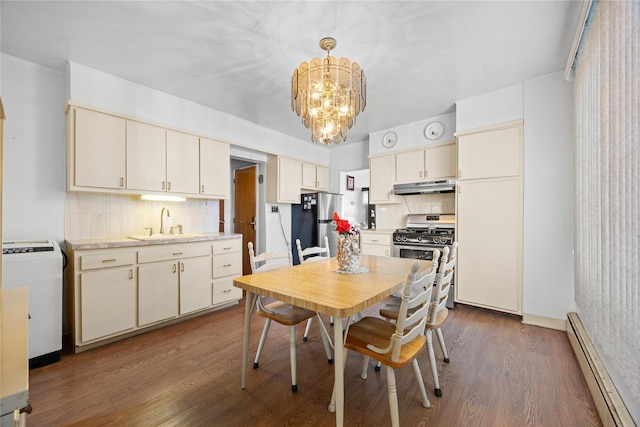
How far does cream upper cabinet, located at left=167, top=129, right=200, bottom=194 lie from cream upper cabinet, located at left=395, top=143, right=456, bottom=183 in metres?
2.84

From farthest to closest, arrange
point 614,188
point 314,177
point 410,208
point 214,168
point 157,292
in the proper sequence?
point 314,177 < point 410,208 < point 214,168 < point 157,292 < point 614,188

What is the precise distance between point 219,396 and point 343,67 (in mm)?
2416

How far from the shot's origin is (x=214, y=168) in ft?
11.2

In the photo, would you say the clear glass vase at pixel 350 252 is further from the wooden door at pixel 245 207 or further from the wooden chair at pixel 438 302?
the wooden door at pixel 245 207

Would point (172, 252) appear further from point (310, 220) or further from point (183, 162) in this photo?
point (310, 220)

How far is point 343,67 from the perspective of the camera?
198 centimetres

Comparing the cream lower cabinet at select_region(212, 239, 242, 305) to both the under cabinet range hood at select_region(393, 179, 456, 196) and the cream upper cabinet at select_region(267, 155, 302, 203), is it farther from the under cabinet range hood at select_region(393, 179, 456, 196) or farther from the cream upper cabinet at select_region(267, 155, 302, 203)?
the under cabinet range hood at select_region(393, 179, 456, 196)

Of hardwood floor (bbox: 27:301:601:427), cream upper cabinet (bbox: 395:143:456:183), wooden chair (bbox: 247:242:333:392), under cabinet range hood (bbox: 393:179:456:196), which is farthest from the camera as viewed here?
cream upper cabinet (bbox: 395:143:456:183)

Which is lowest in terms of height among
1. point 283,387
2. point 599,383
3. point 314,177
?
point 283,387

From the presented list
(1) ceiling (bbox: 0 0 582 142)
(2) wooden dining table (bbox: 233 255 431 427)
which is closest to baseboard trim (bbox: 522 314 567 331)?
(2) wooden dining table (bbox: 233 255 431 427)

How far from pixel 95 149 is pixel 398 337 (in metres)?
2.99

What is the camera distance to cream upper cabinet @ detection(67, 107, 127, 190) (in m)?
2.36

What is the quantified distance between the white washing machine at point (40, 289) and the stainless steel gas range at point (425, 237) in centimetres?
359

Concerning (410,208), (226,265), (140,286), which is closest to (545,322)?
(410,208)
